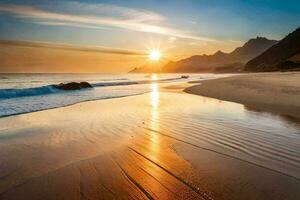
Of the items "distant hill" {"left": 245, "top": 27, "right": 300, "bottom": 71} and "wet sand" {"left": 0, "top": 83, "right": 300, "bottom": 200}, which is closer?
"wet sand" {"left": 0, "top": 83, "right": 300, "bottom": 200}

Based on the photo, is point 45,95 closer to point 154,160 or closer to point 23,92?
point 23,92

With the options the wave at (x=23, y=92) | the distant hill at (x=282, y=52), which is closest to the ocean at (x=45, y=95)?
the wave at (x=23, y=92)

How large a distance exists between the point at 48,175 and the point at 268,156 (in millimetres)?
4522

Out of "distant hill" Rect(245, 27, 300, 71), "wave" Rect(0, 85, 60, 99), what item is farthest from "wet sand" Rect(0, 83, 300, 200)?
"distant hill" Rect(245, 27, 300, 71)

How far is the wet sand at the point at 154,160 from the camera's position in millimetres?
3776

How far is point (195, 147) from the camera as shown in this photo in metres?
5.91

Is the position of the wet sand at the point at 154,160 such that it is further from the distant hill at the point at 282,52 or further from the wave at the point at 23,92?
the distant hill at the point at 282,52

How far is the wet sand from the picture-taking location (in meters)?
3.78

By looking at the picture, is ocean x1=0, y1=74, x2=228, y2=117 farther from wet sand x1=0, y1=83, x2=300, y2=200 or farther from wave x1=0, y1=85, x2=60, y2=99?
wet sand x1=0, y1=83, x2=300, y2=200

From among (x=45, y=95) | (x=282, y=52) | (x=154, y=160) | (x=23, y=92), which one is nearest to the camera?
(x=154, y=160)

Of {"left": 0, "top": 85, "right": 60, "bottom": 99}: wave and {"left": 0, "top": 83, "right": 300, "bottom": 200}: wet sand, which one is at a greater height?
{"left": 0, "top": 83, "right": 300, "bottom": 200}: wet sand

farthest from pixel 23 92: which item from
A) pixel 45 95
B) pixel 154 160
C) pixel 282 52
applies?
pixel 282 52

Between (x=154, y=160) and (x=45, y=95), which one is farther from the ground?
(x=154, y=160)

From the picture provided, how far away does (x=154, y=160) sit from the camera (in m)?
5.07
